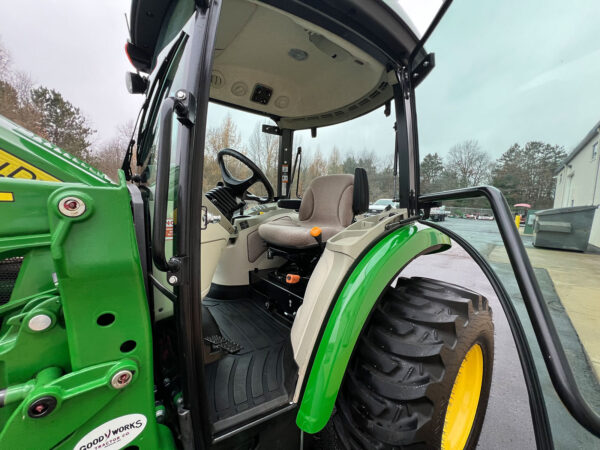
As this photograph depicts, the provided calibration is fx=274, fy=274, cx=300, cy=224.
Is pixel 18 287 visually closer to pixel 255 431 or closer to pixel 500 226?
pixel 255 431

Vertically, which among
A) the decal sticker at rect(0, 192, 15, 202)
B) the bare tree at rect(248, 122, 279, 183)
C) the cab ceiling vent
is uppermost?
the bare tree at rect(248, 122, 279, 183)

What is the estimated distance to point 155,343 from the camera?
102 cm

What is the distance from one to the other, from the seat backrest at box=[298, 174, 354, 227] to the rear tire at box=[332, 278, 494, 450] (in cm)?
107

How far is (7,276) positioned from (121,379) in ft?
1.74

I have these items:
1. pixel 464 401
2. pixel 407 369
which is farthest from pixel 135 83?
pixel 464 401

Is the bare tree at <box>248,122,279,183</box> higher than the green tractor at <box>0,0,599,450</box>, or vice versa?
the bare tree at <box>248,122,279,183</box>

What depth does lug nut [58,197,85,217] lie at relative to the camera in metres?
0.67

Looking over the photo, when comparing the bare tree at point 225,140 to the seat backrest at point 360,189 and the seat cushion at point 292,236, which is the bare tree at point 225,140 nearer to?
the seat cushion at point 292,236

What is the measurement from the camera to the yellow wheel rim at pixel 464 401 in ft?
4.41

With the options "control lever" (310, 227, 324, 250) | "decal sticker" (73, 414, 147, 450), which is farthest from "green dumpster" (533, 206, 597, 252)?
"decal sticker" (73, 414, 147, 450)

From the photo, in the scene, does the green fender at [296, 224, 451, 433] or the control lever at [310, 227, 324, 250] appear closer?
the green fender at [296, 224, 451, 433]

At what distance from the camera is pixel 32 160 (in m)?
0.84

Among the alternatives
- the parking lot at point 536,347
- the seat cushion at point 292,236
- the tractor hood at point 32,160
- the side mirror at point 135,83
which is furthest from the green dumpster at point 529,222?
the tractor hood at point 32,160

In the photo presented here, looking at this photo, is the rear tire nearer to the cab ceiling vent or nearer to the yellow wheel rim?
the yellow wheel rim
